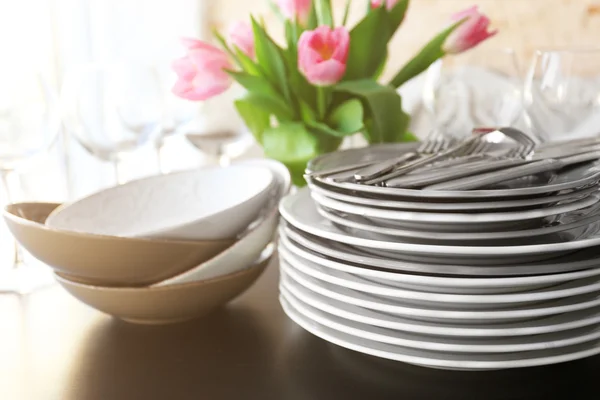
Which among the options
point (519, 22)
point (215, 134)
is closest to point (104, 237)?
point (215, 134)

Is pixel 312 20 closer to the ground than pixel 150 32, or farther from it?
farther from it

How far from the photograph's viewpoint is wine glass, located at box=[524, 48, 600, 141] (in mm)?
786

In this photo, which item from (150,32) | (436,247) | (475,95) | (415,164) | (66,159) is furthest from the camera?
(150,32)

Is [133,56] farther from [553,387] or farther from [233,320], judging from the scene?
[553,387]

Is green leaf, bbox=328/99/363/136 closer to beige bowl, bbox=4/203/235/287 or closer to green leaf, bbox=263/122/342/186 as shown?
green leaf, bbox=263/122/342/186

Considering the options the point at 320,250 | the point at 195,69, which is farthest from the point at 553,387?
the point at 195,69

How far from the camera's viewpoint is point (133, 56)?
1681 millimetres

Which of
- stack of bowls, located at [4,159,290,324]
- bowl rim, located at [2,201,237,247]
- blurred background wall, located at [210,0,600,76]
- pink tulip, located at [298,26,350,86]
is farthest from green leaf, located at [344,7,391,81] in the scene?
blurred background wall, located at [210,0,600,76]

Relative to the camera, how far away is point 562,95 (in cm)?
81

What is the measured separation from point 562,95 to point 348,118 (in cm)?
24

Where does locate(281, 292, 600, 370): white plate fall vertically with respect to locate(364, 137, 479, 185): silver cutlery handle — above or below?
below

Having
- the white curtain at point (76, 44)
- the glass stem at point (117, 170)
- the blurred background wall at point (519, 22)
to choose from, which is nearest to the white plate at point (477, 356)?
the glass stem at point (117, 170)

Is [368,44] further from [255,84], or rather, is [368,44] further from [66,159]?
[66,159]

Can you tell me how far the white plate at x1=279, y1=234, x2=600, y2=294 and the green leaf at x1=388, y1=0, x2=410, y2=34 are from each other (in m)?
0.43
